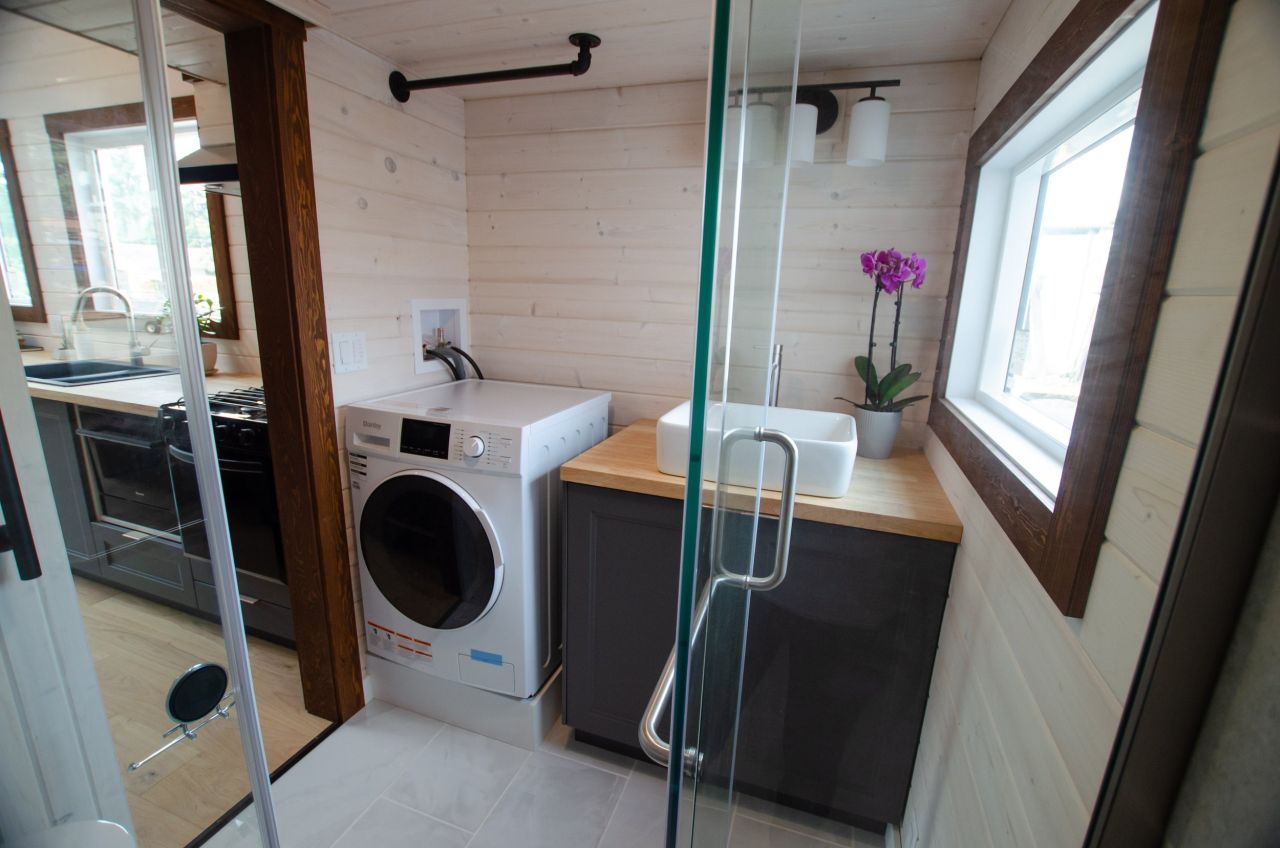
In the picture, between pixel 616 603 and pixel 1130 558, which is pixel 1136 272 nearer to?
pixel 1130 558

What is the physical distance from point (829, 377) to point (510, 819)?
164cm

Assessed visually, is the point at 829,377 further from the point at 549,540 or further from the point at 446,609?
the point at 446,609

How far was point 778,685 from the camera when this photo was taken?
1.38 meters

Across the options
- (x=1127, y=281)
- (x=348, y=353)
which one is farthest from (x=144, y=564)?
(x=1127, y=281)

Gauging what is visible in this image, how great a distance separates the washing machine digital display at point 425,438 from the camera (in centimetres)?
159

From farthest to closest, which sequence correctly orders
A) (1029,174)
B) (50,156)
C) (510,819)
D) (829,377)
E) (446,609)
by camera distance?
(829,377), (446,609), (510,819), (1029,174), (50,156)

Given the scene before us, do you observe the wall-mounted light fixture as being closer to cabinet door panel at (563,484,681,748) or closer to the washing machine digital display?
cabinet door panel at (563,484,681,748)

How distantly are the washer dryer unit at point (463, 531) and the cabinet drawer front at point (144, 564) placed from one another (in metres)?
0.57

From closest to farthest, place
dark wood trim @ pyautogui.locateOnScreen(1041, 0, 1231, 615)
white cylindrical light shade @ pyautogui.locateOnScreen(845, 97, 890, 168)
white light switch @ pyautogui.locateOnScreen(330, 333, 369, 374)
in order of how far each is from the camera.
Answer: dark wood trim @ pyautogui.locateOnScreen(1041, 0, 1231, 615) < white cylindrical light shade @ pyautogui.locateOnScreen(845, 97, 890, 168) < white light switch @ pyautogui.locateOnScreen(330, 333, 369, 374)

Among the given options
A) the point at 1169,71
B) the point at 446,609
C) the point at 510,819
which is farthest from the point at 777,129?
the point at 510,819

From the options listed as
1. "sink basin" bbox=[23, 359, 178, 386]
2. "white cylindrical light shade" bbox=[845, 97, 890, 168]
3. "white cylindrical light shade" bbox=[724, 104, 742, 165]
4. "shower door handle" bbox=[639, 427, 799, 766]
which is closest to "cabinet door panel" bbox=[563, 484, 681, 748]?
"shower door handle" bbox=[639, 427, 799, 766]

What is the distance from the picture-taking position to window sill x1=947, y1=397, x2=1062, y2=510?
823 millimetres

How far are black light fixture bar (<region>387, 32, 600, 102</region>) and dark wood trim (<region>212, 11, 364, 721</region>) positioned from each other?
363 millimetres

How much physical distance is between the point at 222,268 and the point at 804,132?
8.33 ft
